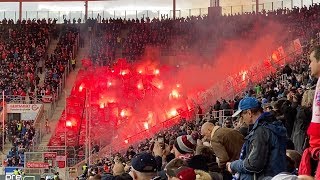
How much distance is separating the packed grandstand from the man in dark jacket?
1118 centimetres

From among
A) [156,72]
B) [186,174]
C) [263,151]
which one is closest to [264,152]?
[263,151]

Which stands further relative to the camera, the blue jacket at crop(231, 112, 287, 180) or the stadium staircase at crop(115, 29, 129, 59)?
the stadium staircase at crop(115, 29, 129, 59)

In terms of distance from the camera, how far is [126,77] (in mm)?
42281

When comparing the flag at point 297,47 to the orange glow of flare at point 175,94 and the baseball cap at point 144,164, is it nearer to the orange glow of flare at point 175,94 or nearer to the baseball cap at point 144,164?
the orange glow of flare at point 175,94

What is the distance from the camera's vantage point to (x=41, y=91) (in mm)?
40156

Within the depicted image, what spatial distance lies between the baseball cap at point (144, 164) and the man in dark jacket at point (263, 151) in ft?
2.39

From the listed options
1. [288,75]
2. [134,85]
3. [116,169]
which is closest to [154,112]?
[134,85]

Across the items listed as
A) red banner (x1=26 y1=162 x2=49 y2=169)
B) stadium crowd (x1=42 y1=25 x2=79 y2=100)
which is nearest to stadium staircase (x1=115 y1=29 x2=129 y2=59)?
stadium crowd (x1=42 y1=25 x2=79 y2=100)

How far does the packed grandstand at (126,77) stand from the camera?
1118 inches

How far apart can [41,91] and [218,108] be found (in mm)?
18716

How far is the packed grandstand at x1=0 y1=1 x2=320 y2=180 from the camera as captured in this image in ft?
93.2

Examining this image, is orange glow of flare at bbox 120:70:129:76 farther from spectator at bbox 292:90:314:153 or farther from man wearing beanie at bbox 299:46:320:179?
man wearing beanie at bbox 299:46:320:179

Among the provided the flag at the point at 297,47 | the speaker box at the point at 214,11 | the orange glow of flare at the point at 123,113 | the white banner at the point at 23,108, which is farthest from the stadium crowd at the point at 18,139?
the speaker box at the point at 214,11

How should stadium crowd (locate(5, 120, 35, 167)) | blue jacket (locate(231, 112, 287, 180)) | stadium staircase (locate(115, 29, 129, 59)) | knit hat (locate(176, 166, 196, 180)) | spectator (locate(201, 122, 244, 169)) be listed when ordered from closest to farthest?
knit hat (locate(176, 166, 196, 180))
blue jacket (locate(231, 112, 287, 180))
spectator (locate(201, 122, 244, 169))
stadium crowd (locate(5, 120, 35, 167))
stadium staircase (locate(115, 29, 129, 59))
